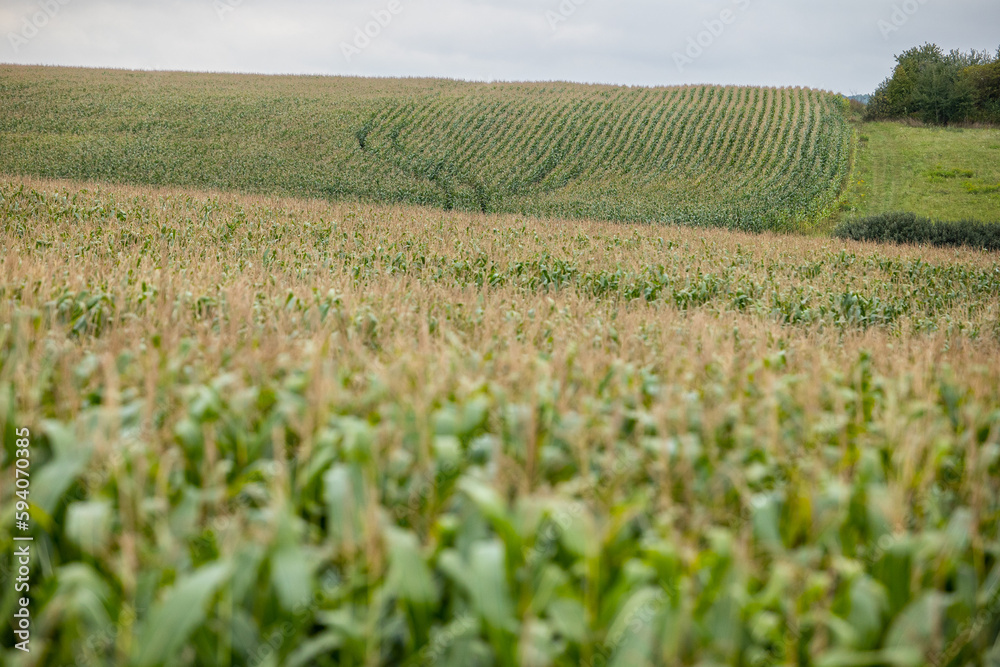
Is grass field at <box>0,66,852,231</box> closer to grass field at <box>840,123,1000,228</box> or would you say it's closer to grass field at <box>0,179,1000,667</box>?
grass field at <box>840,123,1000,228</box>

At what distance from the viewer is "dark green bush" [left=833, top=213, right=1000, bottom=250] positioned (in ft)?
69.4

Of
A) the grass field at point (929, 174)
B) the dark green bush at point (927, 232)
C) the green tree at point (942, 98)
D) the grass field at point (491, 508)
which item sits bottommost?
the grass field at point (491, 508)

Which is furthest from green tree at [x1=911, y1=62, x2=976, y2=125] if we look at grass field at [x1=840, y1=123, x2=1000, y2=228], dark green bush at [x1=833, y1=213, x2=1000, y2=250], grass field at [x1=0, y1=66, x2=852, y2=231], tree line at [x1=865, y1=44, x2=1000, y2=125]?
dark green bush at [x1=833, y1=213, x2=1000, y2=250]

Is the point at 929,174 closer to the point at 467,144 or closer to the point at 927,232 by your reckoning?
the point at 927,232

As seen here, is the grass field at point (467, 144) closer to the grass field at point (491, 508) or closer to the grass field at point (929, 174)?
the grass field at point (929, 174)

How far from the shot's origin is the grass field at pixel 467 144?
29.9m

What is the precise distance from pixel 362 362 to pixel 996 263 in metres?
17.0

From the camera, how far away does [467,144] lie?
37.9 m

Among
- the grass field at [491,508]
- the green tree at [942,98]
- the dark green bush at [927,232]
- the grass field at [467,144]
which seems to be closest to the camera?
the grass field at [491,508]

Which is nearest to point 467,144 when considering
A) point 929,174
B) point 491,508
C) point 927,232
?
point 927,232

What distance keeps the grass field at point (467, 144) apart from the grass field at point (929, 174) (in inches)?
64.4

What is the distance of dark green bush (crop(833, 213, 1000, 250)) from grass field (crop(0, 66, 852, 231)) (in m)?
5.53

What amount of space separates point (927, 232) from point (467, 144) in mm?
24853

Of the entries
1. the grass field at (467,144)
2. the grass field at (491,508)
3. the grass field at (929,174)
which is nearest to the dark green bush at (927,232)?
the grass field at (467,144)
